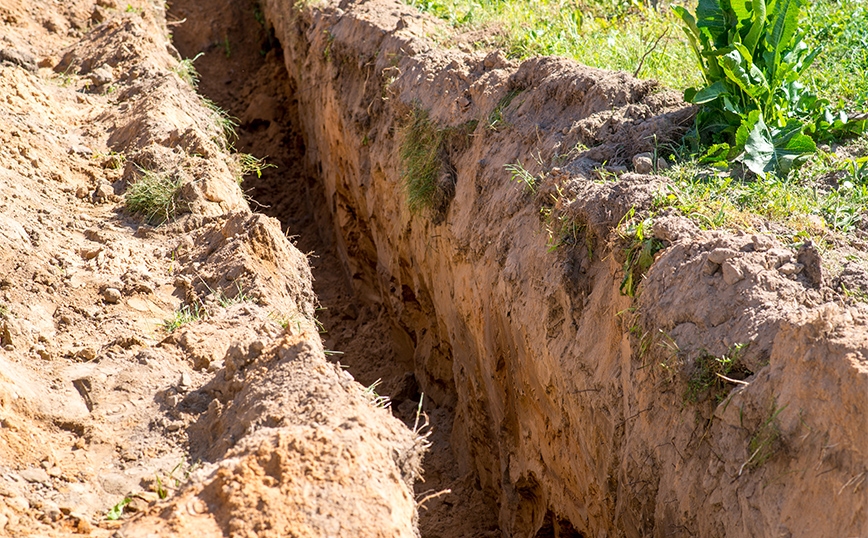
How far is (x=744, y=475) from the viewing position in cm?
281

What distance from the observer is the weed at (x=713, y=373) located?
2.93 meters

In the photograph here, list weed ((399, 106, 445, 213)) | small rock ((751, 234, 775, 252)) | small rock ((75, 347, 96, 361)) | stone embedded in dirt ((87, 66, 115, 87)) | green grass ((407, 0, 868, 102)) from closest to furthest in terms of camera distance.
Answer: small rock ((751, 234, 775, 252)), small rock ((75, 347, 96, 361)), green grass ((407, 0, 868, 102)), weed ((399, 106, 445, 213)), stone embedded in dirt ((87, 66, 115, 87))

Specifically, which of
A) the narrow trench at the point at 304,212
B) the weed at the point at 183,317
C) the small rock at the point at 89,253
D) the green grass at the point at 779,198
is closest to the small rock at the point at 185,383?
the weed at the point at 183,317

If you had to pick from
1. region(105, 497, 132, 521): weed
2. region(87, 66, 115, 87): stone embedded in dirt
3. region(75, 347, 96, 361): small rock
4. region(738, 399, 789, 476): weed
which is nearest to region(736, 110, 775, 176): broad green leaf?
region(738, 399, 789, 476): weed

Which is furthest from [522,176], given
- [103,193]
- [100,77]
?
[100,77]

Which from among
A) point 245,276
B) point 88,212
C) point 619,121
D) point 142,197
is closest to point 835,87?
point 619,121

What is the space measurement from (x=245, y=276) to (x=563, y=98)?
92.4 inches

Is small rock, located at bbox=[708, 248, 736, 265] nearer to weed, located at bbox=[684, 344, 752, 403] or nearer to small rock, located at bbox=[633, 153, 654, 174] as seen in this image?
weed, located at bbox=[684, 344, 752, 403]

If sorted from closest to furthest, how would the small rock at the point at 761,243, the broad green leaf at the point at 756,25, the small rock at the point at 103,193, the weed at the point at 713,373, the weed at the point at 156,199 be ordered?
1. the weed at the point at 713,373
2. the small rock at the point at 761,243
3. the broad green leaf at the point at 756,25
4. the weed at the point at 156,199
5. the small rock at the point at 103,193

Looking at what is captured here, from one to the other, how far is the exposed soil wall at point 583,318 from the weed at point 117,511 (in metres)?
2.22

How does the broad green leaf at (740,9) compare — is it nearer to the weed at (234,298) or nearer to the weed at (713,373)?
the weed at (713,373)

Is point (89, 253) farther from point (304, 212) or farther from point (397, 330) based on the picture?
point (304, 212)

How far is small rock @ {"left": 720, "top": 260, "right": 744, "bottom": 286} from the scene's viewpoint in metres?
3.09

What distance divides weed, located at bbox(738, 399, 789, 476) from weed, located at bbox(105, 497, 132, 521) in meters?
2.35
